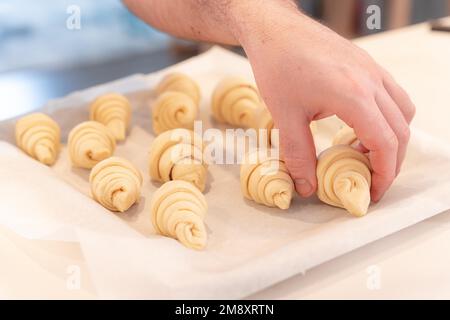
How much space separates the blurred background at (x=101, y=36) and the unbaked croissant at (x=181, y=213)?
2.10 metres

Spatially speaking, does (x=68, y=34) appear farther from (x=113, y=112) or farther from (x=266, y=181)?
(x=266, y=181)

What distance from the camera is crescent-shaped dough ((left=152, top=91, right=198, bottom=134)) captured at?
4.14 ft

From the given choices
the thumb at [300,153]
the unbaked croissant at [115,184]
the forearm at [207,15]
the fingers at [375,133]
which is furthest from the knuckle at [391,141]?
the unbaked croissant at [115,184]

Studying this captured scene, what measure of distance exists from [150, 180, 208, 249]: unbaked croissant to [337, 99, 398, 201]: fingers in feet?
0.72

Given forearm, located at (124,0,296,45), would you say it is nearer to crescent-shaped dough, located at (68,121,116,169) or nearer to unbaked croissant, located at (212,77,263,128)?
unbaked croissant, located at (212,77,263,128)

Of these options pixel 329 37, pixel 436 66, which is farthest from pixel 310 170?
pixel 436 66

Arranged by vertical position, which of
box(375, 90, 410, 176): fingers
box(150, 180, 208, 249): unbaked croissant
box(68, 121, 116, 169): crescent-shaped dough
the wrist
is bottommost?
box(68, 121, 116, 169): crescent-shaped dough

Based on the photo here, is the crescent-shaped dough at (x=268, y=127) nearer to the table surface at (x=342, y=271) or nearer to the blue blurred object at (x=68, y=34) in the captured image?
the table surface at (x=342, y=271)

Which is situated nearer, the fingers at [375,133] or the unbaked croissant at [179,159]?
→ the fingers at [375,133]

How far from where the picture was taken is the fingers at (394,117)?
92cm

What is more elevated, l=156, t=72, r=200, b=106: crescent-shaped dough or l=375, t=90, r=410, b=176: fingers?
l=375, t=90, r=410, b=176: fingers

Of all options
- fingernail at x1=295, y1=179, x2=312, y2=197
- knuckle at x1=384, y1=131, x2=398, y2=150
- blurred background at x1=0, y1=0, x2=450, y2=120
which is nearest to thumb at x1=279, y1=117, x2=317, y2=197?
fingernail at x1=295, y1=179, x2=312, y2=197

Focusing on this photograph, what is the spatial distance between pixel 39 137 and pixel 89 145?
9cm
